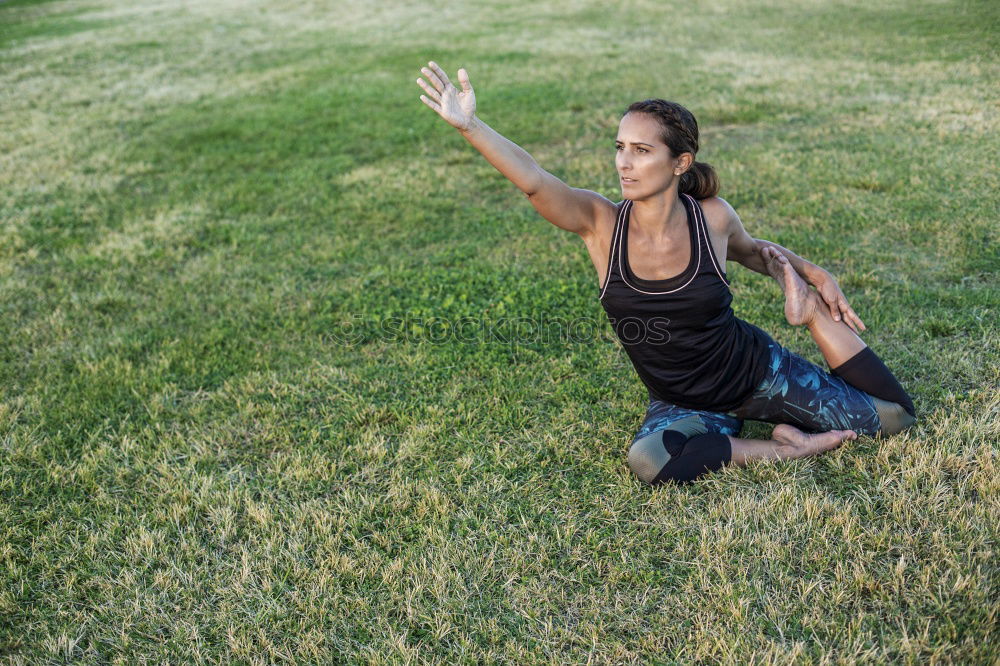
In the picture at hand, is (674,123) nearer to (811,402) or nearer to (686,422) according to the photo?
(686,422)

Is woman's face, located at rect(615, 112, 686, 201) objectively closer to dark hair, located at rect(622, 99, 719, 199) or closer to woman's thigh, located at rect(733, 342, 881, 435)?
dark hair, located at rect(622, 99, 719, 199)

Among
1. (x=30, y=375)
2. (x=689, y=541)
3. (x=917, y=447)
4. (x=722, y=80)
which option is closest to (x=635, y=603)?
(x=689, y=541)

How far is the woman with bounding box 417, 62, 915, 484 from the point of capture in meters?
3.50

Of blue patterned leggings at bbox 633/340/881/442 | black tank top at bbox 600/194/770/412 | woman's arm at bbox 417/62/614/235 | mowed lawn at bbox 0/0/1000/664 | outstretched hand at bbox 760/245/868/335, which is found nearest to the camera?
mowed lawn at bbox 0/0/1000/664

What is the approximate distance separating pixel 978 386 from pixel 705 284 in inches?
78.9

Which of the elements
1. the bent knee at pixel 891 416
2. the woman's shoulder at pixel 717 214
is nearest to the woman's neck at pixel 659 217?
the woman's shoulder at pixel 717 214

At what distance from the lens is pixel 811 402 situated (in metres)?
3.91

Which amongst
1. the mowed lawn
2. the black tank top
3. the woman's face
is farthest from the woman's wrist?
the mowed lawn

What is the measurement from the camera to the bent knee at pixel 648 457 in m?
3.75

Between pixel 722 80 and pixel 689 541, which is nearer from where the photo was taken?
pixel 689 541

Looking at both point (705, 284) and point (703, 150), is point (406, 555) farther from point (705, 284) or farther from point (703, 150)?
point (703, 150)

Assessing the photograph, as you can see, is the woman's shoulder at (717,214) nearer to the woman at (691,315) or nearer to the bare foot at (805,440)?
the woman at (691,315)

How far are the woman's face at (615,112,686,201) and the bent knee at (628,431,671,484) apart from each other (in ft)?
4.08

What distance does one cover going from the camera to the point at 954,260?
6012 mm
